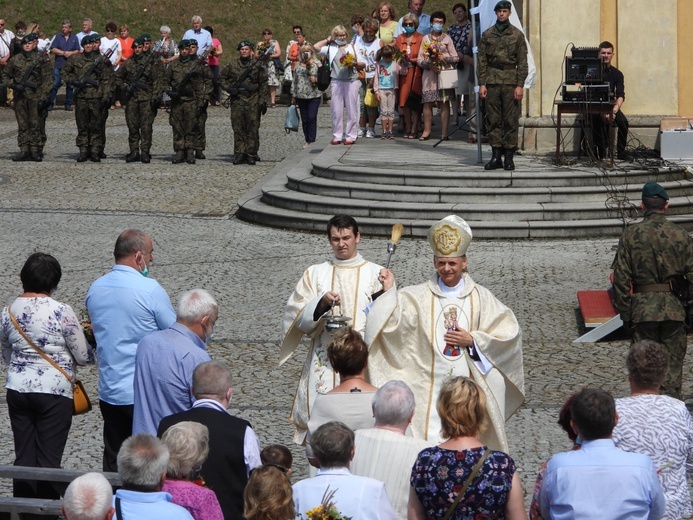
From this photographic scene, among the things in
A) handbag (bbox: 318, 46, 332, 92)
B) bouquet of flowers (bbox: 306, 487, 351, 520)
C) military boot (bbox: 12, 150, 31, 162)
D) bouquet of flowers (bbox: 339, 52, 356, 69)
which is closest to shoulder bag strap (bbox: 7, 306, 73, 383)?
bouquet of flowers (bbox: 306, 487, 351, 520)

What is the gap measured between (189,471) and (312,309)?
2122mm

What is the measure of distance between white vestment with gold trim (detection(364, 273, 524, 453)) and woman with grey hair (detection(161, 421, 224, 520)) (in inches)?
72.5

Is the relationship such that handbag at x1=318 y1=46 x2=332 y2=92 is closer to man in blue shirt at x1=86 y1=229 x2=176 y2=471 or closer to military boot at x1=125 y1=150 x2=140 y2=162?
military boot at x1=125 y1=150 x2=140 y2=162

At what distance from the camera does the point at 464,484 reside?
476 cm

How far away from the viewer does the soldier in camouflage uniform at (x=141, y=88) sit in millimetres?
19984

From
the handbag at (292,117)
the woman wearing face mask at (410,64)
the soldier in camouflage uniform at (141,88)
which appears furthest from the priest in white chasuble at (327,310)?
the handbag at (292,117)

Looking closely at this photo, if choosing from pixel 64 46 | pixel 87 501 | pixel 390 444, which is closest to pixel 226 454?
pixel 390 444

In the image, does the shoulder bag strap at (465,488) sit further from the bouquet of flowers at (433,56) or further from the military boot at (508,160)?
the bouquet of flowers at (433,56)

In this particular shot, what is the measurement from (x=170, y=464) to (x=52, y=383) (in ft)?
6.88

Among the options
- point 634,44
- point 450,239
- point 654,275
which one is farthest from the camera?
point 634,44

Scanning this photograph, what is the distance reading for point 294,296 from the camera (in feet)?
23.7

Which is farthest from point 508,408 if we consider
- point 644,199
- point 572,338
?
point 572,338

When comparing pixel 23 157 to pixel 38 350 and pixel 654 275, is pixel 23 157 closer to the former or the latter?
pixel 38 350

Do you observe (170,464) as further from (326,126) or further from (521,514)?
(326,126)
